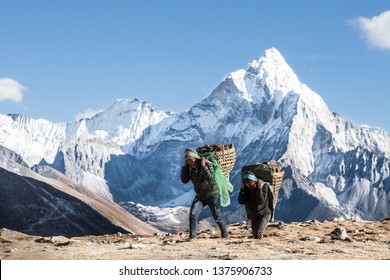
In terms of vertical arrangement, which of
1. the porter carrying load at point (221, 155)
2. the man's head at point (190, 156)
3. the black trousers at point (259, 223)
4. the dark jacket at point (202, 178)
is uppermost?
the porter carrying load at point (221, 155)

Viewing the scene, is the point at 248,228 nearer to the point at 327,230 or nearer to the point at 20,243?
the point at 327,230

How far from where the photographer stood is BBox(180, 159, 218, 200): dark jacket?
19.4 m

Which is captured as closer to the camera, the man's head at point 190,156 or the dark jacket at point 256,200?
the man's head at point 190,156

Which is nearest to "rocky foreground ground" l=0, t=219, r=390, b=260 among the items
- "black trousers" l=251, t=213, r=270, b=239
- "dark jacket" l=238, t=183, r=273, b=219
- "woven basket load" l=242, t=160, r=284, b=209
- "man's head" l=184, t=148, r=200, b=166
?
"black trousers" l=251, t=213, r=270, b=239

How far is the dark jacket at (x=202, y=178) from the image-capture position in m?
19.4

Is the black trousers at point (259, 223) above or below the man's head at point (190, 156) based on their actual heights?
below

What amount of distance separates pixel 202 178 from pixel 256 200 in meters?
1.71

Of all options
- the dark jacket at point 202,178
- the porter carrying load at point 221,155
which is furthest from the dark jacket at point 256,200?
the porter carrying load at point 221,155

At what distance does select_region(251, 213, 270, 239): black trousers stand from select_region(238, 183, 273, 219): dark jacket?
5.6 inches

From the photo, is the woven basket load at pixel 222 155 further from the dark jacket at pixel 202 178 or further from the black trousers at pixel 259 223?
the black trousers at pixel 259 223

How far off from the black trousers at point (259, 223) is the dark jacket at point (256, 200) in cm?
14

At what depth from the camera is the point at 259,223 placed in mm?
20156
